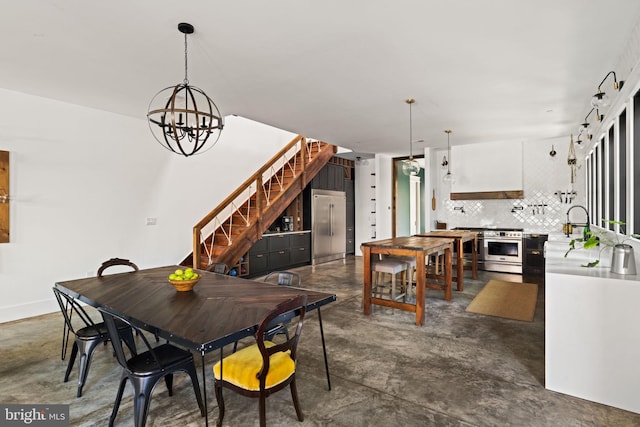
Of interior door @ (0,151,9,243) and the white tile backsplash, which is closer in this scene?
interior door @ (0,151,9,243)

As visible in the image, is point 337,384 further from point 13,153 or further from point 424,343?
point 13,153

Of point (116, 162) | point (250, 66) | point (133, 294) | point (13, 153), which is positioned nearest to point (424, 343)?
point (133, 294)

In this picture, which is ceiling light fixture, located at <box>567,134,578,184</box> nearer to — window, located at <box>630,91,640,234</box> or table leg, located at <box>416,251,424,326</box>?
window, located at <box>630,91,640,234</box>

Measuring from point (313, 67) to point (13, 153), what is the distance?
3.89 m

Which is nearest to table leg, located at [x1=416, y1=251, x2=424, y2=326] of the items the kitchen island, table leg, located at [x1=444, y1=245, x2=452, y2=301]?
table leg, located at [x1=444, y1=245, x2=452, y2=301]

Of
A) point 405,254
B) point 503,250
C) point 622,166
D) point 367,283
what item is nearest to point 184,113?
point 367,283

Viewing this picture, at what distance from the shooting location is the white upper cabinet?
7043mm

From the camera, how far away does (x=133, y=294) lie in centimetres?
255

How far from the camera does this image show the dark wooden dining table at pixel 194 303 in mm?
1761

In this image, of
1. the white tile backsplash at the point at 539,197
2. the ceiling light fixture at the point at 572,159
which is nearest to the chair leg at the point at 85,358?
the ceiling light fixture at the point at 572,159

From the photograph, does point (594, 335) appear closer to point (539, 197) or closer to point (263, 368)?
point (263, 368)

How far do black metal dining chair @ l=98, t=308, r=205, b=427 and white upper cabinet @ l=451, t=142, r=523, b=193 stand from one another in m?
6.95

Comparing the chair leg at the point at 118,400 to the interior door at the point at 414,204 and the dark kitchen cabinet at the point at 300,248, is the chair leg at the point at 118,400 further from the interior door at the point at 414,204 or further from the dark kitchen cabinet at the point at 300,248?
the interior door at the point at 414,204

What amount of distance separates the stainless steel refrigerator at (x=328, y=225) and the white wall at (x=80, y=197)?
2.83 meters
